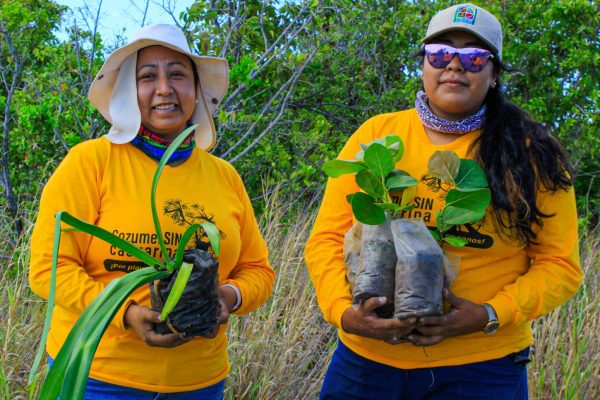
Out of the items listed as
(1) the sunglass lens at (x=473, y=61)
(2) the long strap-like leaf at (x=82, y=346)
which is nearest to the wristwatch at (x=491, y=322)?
(1) the sunglass lens at (x=473, y=61)

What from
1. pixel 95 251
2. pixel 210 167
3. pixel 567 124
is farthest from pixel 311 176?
pixel 95 251

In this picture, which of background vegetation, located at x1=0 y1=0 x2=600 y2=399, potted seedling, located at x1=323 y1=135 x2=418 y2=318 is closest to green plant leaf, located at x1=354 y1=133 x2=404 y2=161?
potted seedling, located at x1=323 y1=135 x2=418 y2=318

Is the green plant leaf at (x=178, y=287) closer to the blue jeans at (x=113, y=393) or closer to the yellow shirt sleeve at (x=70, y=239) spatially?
the yellow shirt sleeve at (x=70, y=239)

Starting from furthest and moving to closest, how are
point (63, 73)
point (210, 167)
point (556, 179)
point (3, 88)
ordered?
point (3, 88) < point (63, 73) < point (210, 167) < point (556, 179)

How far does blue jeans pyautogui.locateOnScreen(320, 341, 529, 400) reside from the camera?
7.68 ft

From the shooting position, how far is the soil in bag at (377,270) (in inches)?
84.7

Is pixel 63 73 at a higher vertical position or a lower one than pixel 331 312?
higher

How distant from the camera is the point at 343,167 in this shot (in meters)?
2.28

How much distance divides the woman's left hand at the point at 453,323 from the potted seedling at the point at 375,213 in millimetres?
123

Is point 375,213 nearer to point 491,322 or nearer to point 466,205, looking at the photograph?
point 466,205

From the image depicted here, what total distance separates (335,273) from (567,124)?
525 centimetres

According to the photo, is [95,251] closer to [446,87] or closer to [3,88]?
[446,87]

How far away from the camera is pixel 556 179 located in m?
2.36

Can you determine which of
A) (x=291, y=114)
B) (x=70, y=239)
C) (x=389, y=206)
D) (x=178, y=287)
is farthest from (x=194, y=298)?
(x=291, y=114)
